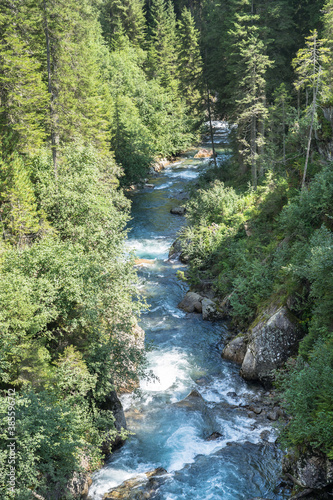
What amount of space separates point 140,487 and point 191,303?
468 inches

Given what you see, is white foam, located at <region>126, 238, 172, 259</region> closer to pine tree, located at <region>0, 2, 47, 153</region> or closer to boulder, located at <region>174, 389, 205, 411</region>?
pine tree, located at <region>0, 2, 47, 153</region>

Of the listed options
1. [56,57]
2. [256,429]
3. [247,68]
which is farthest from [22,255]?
[247,68]

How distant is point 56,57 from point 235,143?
Result: 1856cm

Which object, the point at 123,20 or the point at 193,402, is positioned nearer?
the point at 193,402

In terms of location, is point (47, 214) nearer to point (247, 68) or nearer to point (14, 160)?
point (14, 160)

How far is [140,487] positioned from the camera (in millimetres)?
11992

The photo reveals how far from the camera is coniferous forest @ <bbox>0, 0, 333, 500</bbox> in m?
10.5

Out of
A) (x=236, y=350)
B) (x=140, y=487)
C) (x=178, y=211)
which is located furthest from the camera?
(x=178, y=211)

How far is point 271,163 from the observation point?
25.0 m

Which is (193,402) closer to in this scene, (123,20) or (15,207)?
(15,207)

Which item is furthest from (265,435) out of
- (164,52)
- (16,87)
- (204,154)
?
(164,52)

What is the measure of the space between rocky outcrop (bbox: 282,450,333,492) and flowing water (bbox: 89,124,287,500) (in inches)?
71.0

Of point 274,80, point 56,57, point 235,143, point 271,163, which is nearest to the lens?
point 56,57

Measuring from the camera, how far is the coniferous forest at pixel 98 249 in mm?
10500
